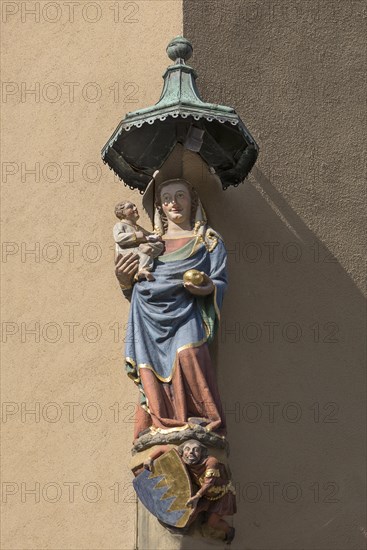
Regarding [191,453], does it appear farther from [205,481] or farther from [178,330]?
[178,330]

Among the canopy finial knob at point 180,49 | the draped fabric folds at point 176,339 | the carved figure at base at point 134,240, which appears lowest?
the draped fabric folds at point 176,339

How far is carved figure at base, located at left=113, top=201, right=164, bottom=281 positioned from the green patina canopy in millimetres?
416

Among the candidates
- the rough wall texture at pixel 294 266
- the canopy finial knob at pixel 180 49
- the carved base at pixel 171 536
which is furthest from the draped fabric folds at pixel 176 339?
the canopy finial knob at pixel 180 49

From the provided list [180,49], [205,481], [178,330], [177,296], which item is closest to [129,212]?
[177,296]

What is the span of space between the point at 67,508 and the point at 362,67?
3248 millimetres

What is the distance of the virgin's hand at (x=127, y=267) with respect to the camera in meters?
11.4

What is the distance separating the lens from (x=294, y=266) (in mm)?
12141

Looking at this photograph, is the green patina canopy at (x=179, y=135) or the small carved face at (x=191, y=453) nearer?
the small carved face at (x=191, y=453)

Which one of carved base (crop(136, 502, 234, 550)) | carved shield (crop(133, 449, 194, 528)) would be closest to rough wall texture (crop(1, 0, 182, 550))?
carved base (crop(136, 502, 234, 550))

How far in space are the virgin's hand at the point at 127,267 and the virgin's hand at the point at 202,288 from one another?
34 centimetres

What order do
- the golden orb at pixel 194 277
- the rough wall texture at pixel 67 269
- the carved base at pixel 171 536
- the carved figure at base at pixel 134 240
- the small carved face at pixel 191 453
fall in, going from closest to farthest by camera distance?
the small carved face at pixel 191 453 → the carved base at pixel 171 536 → the golden orb at pixel 194 277 → the carved figure at base at pixel 134 240 → the rough wall texture at pixel 67 269

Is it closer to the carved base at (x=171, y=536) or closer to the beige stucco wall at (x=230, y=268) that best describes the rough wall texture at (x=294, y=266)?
the beige stucco wall at (x=230, y=268)

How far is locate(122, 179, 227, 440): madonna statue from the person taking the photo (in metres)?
11.1

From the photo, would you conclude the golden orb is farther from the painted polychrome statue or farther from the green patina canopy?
the green patina canopy
